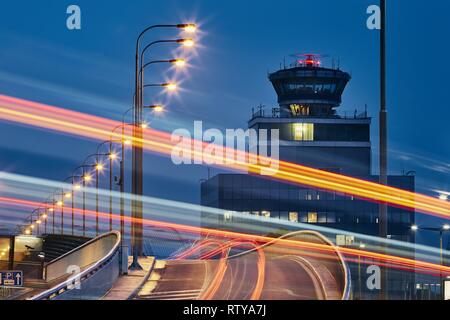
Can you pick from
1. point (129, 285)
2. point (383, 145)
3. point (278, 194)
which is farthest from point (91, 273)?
point (278, 194)

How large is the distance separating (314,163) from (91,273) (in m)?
133

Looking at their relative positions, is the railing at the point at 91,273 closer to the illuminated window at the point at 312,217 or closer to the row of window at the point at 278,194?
the row of window at the point at 278,194

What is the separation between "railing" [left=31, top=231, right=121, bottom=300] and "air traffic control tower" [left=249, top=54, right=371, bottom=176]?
97.3m

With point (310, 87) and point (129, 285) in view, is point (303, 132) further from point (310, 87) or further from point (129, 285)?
point (129, 285)

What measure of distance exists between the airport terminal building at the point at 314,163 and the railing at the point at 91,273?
308ft

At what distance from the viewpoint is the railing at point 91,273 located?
2909 cm

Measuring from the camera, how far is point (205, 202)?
18425 centimetres

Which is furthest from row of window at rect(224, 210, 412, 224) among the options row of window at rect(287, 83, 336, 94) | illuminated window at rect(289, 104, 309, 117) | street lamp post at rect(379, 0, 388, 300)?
street lamp post at rect(379, 0, 388, 300)

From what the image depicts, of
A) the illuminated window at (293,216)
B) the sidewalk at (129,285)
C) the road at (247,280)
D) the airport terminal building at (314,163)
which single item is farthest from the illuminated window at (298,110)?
the sidewalk at (129,285)

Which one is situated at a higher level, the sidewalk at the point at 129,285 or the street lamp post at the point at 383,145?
the street lamp post at the point at 383,145

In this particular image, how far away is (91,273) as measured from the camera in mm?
34656

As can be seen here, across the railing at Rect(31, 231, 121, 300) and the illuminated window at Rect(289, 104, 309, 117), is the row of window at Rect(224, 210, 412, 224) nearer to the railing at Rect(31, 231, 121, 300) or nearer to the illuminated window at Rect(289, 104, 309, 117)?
the illuminated window at Rect(289, 104, 309, 117)
